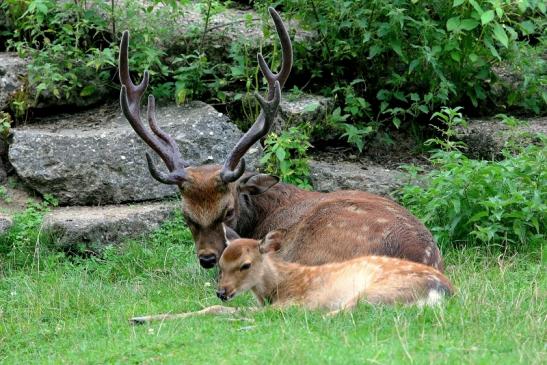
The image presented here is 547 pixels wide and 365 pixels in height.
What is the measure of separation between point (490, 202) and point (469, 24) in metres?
2.46

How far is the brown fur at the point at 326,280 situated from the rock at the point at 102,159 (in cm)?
293

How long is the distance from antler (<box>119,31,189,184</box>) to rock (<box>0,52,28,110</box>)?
235 centimetres

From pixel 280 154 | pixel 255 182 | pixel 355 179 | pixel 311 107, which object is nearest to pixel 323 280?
pixel 255 182

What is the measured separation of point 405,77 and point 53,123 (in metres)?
3.80

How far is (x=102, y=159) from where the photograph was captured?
1065cm

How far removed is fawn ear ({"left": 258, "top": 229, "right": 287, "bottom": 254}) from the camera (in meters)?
7.90

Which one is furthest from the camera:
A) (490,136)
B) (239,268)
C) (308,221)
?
(490,136)

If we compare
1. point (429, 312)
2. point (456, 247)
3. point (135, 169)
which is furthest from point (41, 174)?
point (429, 312)

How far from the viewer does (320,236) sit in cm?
854

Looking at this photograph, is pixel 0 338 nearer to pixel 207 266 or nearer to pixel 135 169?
pixel 207 266

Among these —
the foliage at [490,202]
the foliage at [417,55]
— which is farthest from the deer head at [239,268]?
the foliage at [417,55]

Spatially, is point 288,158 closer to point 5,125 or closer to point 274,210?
point 274,210

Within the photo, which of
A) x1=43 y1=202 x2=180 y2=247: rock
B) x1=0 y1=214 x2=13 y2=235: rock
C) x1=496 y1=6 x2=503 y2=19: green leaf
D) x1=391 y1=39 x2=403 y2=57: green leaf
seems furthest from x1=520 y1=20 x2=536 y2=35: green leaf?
x1=0 y1=214 x2=13 y2=235: rock

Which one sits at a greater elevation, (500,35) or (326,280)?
(500,35)
